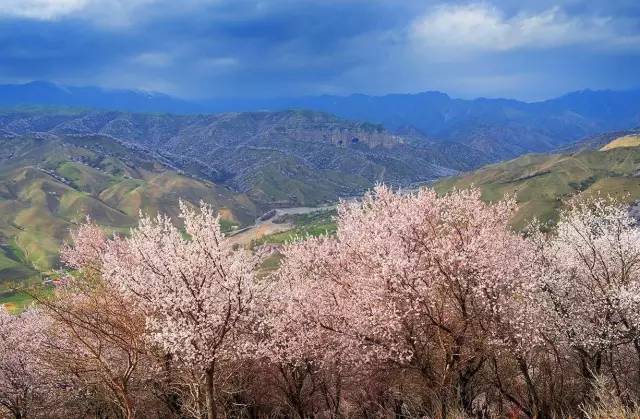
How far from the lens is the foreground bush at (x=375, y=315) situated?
22406 millimetres

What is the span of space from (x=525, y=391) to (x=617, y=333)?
34.2 feet

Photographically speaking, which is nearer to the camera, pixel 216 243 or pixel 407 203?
pixel 216 243

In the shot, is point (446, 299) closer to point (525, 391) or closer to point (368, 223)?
point (368, 223)

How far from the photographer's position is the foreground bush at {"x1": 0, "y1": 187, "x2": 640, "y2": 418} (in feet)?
73.5

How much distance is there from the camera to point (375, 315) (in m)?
24.8

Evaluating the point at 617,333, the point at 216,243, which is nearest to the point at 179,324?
the point at 216,243

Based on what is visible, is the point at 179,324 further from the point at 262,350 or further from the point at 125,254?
the point at 125,254

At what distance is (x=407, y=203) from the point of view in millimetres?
30359

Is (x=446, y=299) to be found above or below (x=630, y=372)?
above

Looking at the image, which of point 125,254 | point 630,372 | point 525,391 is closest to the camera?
point 125,254

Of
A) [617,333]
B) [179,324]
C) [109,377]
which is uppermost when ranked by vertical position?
[179,324]

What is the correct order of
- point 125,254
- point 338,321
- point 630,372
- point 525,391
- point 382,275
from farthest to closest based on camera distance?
1. point 525,391
2. point 630,372
3. point 125,254
4. point 338,321
5. point 382,275

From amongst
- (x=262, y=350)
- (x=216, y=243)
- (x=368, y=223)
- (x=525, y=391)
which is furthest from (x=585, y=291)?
(x=216, y=243)

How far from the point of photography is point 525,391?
3653 centimetres
